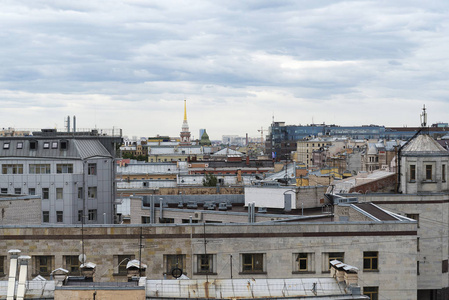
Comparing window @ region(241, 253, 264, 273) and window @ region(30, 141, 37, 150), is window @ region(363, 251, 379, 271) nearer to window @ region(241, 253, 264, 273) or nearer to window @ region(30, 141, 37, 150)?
window @ region(241, 253, 264, 273)

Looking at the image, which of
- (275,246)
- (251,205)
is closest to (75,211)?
(251,205)

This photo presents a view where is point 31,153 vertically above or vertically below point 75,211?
above

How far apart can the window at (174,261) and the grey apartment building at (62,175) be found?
98.1 feet

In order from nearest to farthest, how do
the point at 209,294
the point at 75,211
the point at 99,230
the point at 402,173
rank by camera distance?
1. the point at 209,294
2. the point at 99,230
3. the point at 402,173
4. the point at 75,211

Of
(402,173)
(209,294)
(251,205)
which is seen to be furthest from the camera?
(402,173)

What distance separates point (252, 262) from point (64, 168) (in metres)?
35.8

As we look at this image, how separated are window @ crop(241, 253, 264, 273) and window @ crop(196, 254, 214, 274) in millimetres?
1864

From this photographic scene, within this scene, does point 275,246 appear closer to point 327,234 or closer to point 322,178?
point 327,234

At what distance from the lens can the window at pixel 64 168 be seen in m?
71.2

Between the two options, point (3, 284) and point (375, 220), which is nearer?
point (3, 284)

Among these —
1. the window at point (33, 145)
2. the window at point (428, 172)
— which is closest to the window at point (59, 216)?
the window at point (33, 145)

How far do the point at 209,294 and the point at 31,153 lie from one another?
4887 centimetres

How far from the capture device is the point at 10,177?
71.2 m

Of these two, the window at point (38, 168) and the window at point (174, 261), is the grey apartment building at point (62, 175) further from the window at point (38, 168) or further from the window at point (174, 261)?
the window at point (174, 261)
